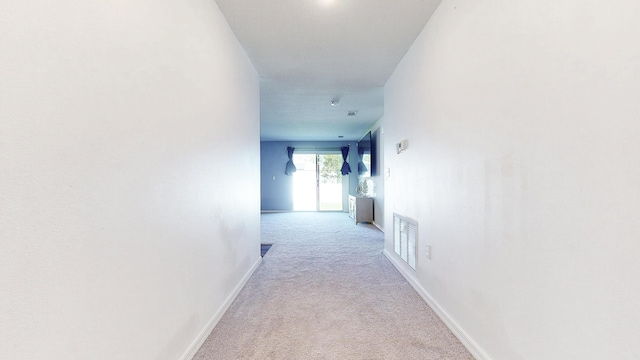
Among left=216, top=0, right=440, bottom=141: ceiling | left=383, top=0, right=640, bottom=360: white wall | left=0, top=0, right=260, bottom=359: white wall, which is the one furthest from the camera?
left=216, top=0, right=440, bottom=141: ceiling

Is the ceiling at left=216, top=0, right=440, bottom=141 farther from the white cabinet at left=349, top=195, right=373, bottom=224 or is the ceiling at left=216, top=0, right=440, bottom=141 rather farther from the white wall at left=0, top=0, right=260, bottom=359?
the white cabinet at left=349, top=195, right=373, bottom=224

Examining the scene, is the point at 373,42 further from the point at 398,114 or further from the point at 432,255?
the point at 432,255

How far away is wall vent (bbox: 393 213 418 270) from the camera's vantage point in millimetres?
2729

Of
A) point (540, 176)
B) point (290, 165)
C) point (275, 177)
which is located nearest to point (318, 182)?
point (290, 165)

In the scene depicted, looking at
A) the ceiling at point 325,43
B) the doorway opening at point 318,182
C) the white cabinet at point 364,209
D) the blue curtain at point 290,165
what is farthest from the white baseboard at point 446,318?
the blue curtain at point 290,165

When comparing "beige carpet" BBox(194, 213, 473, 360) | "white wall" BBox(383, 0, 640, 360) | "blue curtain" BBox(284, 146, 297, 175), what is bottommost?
"beige carpet" BBox(194, 213, 473, 360)

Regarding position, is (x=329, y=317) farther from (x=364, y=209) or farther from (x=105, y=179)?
(x=364, y=209)

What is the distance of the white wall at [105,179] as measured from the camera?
0.73m

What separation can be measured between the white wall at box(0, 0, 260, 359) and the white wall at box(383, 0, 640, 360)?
1.70m

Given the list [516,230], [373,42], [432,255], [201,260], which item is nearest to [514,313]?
[516,230]

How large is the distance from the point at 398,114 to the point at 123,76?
2738mm

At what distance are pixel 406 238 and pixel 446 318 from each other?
104 cm

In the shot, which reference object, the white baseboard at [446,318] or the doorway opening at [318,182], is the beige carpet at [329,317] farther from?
the doorway opening at [318,182]

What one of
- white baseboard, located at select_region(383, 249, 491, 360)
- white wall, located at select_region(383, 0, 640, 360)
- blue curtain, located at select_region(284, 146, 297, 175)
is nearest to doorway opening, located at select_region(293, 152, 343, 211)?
blue curtain, located at select_region(284, 146, 297, 175)
